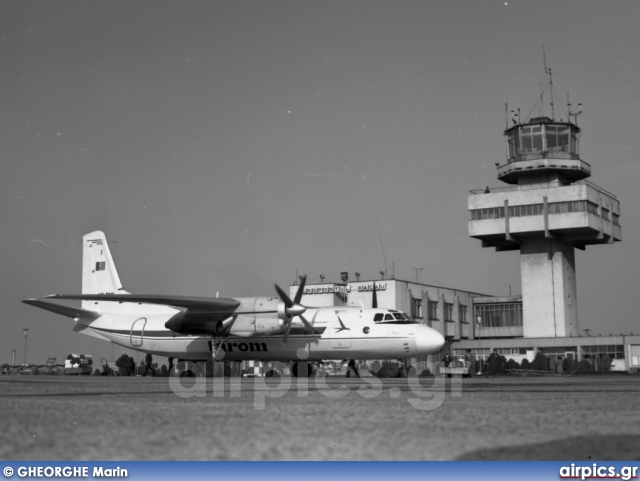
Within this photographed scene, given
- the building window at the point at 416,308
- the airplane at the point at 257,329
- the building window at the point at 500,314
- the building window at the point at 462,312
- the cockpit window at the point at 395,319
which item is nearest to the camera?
the airplane at the point at 257,329

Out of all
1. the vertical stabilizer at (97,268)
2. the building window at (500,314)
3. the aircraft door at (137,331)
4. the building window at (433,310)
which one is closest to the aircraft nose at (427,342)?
the aircraft door at (137,331)

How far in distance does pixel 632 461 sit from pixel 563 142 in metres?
84.6

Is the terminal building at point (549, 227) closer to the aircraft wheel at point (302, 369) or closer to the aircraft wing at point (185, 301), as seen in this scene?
the aircraft wheel at point (302, 369)

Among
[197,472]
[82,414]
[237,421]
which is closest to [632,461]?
[197,472]

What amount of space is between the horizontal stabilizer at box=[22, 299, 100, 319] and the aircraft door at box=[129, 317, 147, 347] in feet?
7.45

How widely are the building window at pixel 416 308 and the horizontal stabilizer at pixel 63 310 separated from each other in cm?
6036

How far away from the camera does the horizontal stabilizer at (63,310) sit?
35994mm

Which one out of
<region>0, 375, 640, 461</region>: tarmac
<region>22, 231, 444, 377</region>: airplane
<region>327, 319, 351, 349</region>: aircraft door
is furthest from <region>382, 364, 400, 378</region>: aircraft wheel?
<region>0, 375, 640, 461</region>: tarmac

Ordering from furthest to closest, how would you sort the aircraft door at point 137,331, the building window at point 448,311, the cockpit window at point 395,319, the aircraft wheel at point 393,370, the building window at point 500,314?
the building window at point 448,311 < the building window at point 500,314 < the aircraft wheel at point 393,370 < the aircraft door at point 137,331 < the cockpit window at point 395,319

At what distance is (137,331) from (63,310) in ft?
11.9

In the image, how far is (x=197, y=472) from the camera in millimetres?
4574

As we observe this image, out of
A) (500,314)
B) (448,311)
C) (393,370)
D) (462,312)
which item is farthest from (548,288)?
(393,370)

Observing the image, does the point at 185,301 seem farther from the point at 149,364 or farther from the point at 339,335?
the point at 149,364

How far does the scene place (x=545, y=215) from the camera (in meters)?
84.8
